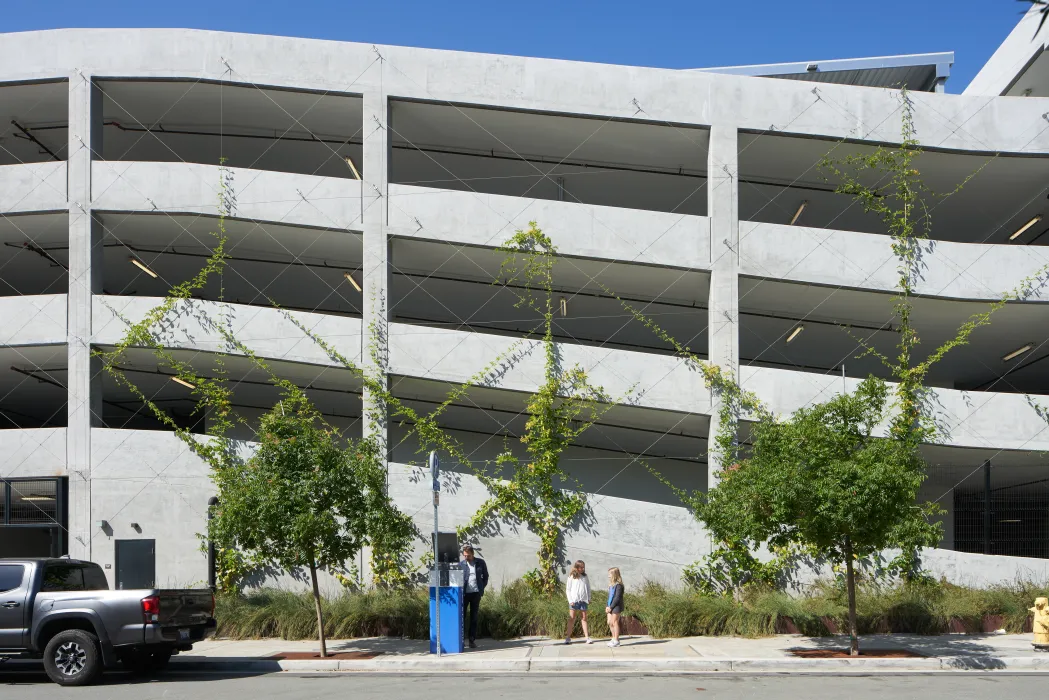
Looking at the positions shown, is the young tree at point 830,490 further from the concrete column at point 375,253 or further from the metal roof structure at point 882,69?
the metal roof structure at point 882,69

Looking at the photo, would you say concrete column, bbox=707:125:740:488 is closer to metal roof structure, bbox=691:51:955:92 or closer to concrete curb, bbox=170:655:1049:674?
metal roof structure, bbox=691:51:955:92

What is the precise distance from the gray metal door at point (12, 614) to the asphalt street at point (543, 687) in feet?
2.10

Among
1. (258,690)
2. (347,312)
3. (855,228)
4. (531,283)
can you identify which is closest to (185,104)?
(347,312)

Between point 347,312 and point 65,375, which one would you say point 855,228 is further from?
point 65,375

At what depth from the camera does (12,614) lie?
46.0ft

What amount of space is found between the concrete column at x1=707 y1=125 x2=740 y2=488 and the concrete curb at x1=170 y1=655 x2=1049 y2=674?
276 inches

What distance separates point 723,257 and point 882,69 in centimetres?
1057

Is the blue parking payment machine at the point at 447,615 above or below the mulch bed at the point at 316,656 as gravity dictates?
above

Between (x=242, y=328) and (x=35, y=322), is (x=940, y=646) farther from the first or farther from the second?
(x=35, y=322)

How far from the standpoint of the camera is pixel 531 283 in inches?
930

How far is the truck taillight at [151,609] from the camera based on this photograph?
1377 cm

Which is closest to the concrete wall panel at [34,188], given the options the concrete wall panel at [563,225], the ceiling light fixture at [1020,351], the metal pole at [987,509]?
the concrete wall panel at [563,225]

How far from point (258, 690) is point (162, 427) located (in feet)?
61.7

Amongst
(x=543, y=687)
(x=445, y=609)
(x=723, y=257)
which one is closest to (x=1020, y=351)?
(x=723, y=257)
